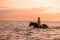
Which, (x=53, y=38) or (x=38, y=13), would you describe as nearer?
(x=53, y=38)

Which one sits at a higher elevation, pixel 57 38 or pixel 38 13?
pixel 38 13

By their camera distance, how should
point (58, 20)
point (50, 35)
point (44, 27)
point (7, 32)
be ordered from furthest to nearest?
point (58, 20), point (44, 27), point (7, 32), point (50, 35)

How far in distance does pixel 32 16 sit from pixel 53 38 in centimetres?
380

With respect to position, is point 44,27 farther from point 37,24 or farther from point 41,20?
point 41,20

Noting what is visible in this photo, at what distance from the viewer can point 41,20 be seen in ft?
37.3

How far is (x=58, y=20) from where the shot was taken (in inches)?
444

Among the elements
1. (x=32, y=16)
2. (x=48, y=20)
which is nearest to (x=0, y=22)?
(x=32, y=16)

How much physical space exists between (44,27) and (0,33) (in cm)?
220

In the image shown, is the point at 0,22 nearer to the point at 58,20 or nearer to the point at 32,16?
the point at 32,16

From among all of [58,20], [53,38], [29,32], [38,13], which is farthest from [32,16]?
[53,38]

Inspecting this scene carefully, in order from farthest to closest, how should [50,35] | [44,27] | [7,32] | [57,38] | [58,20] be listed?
[58,20], [44,27], [7,32], [50,35], [57,38]

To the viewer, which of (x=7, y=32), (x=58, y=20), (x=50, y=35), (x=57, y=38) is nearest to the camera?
(x=57, y=38)

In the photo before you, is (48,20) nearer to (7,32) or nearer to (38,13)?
(38,13)

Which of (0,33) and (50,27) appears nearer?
(0,33)
